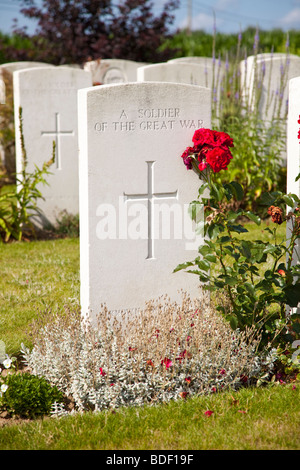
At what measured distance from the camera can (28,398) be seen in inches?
127

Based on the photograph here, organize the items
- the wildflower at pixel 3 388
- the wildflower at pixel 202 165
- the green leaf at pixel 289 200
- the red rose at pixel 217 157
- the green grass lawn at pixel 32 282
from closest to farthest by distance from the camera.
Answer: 1. the wildflower at pixel 3 388
2. the green leaf at pixel 289 200
3. the red rose at pixel 217 157
4. the wildflower at pixel 202 165
5. the green grass lawn at pixel 32 282

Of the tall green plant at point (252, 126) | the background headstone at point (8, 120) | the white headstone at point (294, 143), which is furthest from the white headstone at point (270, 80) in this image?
the white headstone at point (294, 143)

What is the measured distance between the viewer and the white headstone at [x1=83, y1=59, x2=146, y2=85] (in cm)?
1042

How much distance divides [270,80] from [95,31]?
5746 millimetres

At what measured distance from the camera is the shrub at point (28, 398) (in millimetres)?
3230

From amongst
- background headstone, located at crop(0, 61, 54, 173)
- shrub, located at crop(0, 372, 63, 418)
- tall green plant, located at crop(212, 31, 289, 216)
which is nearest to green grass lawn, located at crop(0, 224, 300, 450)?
shrub, located at crop(0, 372, 63, 418)

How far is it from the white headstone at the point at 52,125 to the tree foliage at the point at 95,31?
4.90 metres

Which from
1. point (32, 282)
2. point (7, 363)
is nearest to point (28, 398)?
point (7, 363)

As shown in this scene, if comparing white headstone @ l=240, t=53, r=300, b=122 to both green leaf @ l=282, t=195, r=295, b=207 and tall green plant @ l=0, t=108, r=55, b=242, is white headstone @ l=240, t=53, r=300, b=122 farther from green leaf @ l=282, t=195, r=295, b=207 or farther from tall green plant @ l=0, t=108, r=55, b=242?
green leaf @ l=282, t=195, r=295, b=207

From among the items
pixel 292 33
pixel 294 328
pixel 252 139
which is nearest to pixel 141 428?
pixel 294 328

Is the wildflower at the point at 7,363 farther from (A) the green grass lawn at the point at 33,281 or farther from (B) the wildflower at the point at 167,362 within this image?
(B) the wildflower at the point at 167,362

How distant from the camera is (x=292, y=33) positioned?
2188cm
